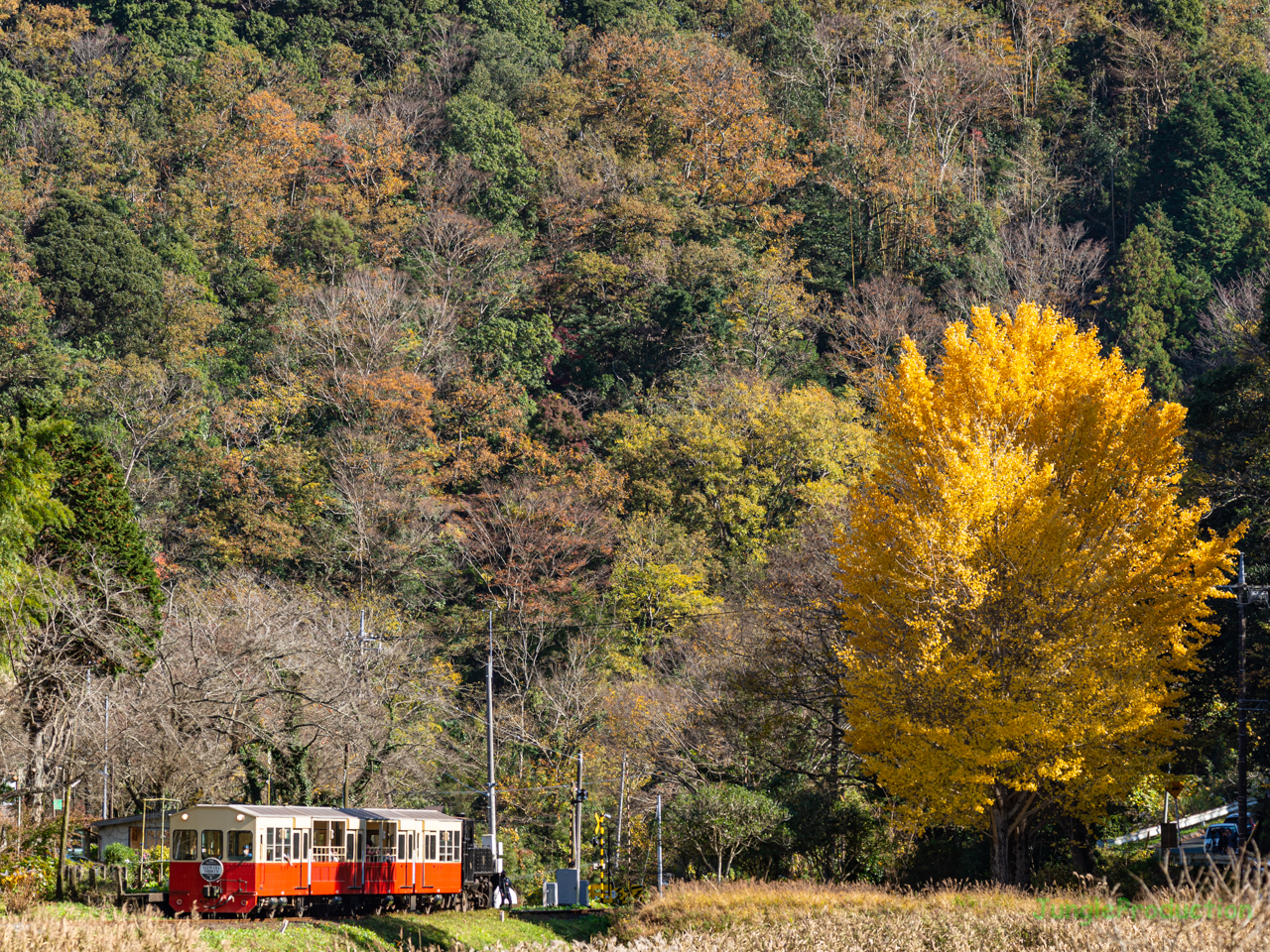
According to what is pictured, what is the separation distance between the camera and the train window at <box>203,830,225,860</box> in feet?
84.0

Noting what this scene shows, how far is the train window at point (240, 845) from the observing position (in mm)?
25406

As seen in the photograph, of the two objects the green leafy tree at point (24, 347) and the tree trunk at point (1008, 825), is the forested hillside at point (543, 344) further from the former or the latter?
the tree trunk at point (1008, 825)

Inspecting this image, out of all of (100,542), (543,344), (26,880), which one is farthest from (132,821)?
(543,344)

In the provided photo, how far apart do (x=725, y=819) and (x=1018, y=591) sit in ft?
26.8

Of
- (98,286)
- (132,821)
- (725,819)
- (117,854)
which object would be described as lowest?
(117,854)

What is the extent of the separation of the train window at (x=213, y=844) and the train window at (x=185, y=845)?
0.22 meters

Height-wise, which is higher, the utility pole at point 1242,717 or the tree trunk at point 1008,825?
the utility pole at point 1242,717

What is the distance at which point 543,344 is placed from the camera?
64.2 meters

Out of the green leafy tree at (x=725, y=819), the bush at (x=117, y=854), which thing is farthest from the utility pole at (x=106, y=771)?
the green leafy tree at (x=725, y=819)

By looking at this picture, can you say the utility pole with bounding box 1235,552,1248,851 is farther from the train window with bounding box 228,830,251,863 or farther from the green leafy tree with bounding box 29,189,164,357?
the green leafy tree with bounding box 29,189,164,357

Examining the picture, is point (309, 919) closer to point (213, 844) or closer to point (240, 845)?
point (240, 845)

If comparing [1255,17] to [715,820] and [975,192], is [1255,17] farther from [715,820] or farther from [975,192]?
[715,820]

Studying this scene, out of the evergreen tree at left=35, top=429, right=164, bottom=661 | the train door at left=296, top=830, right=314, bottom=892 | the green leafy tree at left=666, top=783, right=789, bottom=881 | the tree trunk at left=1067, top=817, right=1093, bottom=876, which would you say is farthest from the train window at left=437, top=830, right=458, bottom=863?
the tree trunk at left=1067, top=817, right=1093, bottom=876

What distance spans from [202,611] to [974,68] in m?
58.4
